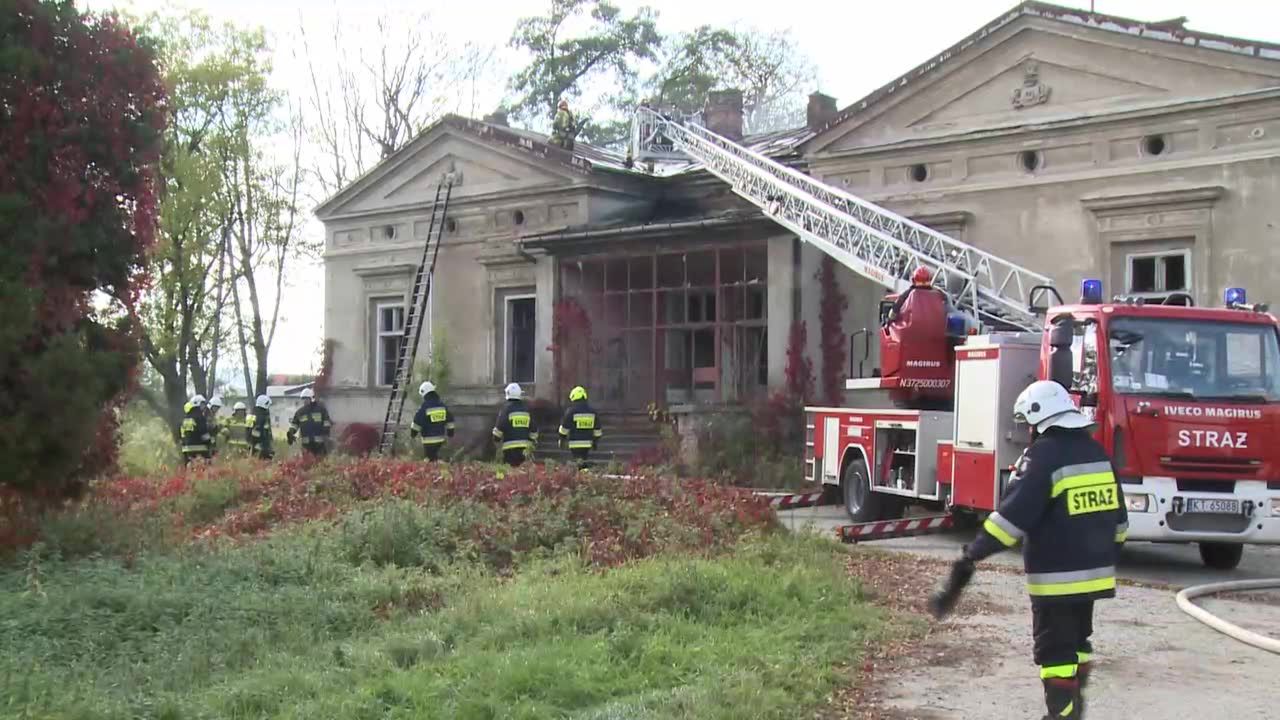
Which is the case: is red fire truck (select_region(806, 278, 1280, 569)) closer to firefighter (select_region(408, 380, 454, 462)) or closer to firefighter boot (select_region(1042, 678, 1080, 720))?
firefighter boot (select_region(1042, 678, 1080, 720))

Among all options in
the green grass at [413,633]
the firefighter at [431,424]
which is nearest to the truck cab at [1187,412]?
the green grass at [413,633]

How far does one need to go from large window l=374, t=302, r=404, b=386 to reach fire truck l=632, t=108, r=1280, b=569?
1656 centimetres

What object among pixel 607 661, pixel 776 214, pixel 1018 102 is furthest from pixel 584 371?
pixel 607 661

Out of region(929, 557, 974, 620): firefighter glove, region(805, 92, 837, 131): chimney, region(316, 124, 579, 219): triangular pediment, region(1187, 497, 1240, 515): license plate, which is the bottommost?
region(1187, 497, 1240, 515): license plate

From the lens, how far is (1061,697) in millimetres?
5301

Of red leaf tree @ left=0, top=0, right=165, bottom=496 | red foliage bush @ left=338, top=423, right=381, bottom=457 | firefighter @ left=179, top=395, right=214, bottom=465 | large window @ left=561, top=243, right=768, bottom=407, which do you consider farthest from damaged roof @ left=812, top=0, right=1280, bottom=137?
red leaf tree @ left=0, top=0, right=165, bottom=496

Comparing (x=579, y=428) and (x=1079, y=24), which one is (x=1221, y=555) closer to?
(x=579, y=428)

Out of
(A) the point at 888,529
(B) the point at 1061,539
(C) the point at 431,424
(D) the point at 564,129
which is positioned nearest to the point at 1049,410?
(B) the point at 1061,539

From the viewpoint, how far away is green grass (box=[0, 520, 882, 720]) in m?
6.05

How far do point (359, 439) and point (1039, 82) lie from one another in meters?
17.4

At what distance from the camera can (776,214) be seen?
69.6ft

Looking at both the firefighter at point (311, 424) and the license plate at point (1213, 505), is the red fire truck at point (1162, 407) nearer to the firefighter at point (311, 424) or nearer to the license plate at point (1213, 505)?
the license plate at point (1213, 505)

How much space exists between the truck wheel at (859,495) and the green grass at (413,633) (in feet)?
14.8

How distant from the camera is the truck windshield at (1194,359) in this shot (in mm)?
10625
